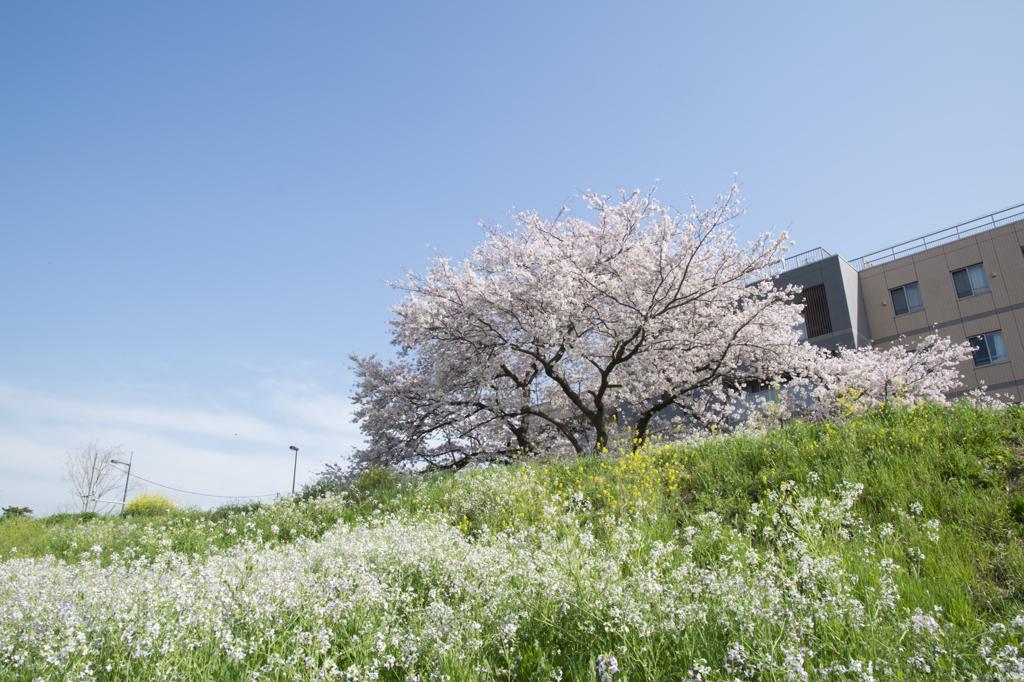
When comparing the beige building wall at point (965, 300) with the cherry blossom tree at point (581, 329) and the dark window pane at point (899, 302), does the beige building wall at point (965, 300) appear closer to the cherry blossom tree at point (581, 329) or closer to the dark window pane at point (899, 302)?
the dark window pane at point (899, 302)

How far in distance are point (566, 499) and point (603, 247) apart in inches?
399

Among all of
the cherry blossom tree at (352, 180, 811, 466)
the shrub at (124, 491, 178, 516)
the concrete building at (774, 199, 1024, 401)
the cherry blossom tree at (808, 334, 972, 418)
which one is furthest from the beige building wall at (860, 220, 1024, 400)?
the shrub at (124, 491, 178, 516)

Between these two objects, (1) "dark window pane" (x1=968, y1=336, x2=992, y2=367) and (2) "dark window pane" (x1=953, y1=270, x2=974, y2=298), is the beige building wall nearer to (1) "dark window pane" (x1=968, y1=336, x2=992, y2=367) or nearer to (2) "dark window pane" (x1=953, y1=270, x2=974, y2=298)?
(2) "dark window pane" (x1=953, y1=270, x2=974, y2=298)

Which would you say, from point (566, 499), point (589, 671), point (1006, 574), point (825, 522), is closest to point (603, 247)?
point (566, 499)

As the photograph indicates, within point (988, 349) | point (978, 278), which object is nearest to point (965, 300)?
point (978, 278)

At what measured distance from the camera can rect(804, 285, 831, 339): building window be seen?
93.6 ft

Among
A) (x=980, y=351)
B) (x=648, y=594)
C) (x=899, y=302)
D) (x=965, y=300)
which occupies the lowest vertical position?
(x=648, y=594)

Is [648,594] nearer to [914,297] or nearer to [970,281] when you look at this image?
[970,281]

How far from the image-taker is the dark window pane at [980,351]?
26.1m

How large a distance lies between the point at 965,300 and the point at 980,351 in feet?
8.90

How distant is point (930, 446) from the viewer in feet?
22.7

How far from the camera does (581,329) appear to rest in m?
15.7

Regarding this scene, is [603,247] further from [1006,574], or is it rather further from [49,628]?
[49,628]

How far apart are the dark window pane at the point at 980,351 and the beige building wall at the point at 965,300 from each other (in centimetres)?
32
